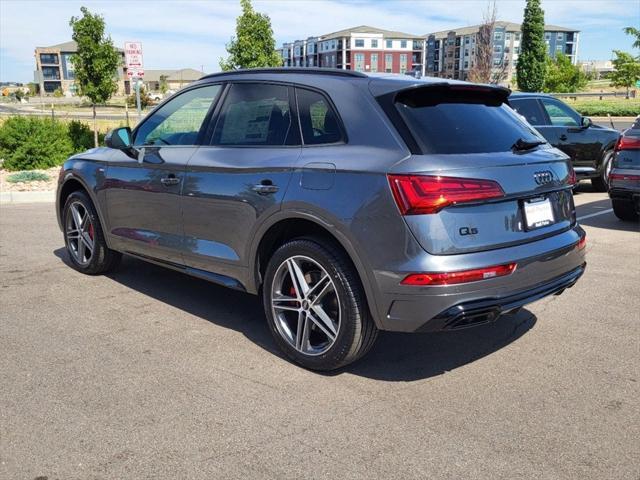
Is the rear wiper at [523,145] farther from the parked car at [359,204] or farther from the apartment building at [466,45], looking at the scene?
the apartment building at [466,45]

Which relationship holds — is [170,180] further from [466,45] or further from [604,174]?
[466,45]

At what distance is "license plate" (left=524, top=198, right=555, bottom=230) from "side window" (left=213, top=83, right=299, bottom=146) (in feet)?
4.72

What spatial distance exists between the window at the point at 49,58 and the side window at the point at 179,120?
13863cm

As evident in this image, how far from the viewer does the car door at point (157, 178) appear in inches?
181

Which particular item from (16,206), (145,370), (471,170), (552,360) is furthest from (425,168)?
(16,206)

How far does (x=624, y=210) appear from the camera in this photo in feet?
28.0

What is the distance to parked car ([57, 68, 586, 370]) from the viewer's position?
126 inches

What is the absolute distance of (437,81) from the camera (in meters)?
3.70

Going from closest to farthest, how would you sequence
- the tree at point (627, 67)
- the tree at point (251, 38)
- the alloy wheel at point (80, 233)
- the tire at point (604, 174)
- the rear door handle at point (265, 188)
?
1. the rear door handle at point (265, 188)
2. the alloy wheel at point (80, 233)
3. the tire at point (604, 174)
4. the tree at point (251, 38)
5. the tree at point (627, 67)

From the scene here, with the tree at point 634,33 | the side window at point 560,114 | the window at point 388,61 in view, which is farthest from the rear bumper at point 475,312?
the window at point 388,61

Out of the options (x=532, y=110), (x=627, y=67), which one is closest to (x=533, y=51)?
(x=627, y=67)

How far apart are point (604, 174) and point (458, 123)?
886 centimetres

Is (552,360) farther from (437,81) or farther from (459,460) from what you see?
(437,81)

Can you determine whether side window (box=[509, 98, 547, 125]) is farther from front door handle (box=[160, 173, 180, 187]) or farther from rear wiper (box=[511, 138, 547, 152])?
front door handle (box=[160, 173, 180, 187])
